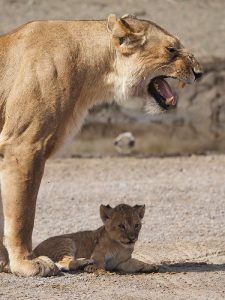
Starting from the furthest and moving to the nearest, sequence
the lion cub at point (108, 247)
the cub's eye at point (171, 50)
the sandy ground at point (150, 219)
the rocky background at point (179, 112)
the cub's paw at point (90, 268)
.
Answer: the rocky background at point (179, 112)
the cub's eye at point (171, 50)
the lion cub at point (108, 247)
the cub's paw at point (90, 268)
the sandy ground at point (150, 219)

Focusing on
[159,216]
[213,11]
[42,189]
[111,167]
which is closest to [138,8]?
[213,11]

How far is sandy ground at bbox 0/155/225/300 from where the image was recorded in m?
7.55

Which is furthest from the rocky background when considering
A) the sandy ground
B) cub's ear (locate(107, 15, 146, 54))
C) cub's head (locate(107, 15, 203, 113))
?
cub's ear (locate(107, 15, 146, 54))

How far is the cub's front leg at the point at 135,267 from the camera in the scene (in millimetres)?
8281

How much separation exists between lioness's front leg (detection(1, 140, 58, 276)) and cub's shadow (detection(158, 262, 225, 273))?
→ 1.10 m

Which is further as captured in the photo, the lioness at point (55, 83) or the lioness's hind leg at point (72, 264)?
the lioness's hind leg at point (72, 264)

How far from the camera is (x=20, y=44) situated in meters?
8.15

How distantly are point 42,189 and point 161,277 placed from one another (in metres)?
5.00

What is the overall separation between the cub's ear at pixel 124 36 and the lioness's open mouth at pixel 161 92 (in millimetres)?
336

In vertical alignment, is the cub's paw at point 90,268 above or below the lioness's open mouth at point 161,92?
below

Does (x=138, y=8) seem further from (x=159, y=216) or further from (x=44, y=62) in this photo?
(x=44, y=62)

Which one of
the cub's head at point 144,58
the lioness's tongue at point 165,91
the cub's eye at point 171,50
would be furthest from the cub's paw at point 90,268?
the cub's eye at point 171,50

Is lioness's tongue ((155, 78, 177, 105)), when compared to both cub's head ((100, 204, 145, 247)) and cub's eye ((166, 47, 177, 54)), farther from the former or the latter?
cub's head ((100, 204, 145, 247))

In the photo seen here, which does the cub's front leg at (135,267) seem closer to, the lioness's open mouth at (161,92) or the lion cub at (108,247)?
the lion cub at (108,247)
